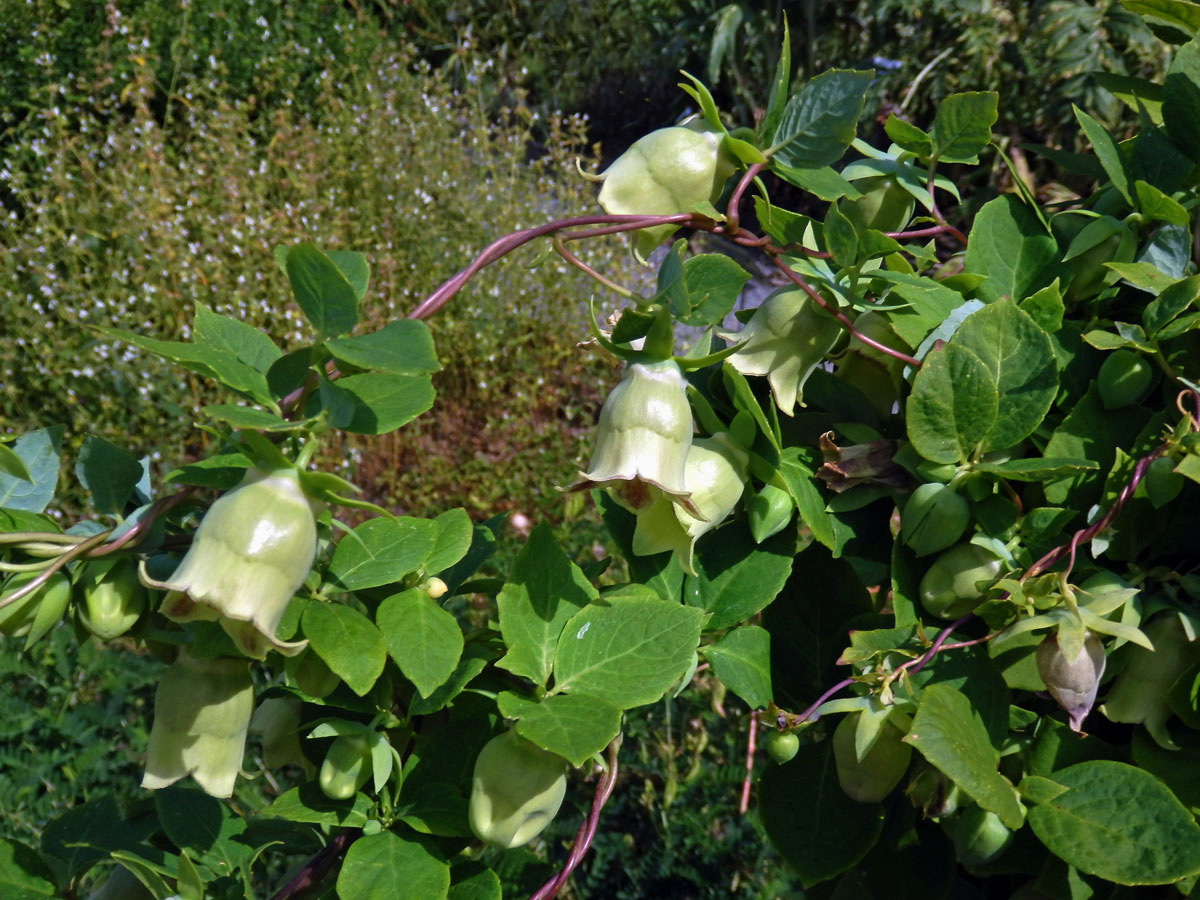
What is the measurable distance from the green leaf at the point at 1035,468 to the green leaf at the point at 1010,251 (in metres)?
0.11

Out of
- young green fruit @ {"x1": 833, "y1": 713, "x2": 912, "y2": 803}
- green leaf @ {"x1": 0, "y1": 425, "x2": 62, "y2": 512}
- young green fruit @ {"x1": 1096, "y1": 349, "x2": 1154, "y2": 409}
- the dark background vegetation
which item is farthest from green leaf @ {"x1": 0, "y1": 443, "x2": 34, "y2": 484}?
the dark background vegetation

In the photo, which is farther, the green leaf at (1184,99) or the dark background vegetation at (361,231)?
the dark background vegetation at (361,231)

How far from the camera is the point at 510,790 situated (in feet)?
1.31

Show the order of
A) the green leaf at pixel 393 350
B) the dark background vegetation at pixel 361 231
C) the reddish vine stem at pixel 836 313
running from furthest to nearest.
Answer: the dark background vegetation at pixel 361 231 < the reddish vine stem at pixel 836 313 < the green leaf at pixel 393 350

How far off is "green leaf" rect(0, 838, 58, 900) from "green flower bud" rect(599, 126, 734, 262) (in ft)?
1.34

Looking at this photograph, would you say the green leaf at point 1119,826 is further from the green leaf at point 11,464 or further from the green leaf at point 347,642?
the green leaf at point 11,464

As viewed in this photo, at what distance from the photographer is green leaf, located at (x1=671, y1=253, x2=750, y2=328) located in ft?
1.38

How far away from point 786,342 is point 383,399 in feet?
0.61

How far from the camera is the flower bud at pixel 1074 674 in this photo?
38cm

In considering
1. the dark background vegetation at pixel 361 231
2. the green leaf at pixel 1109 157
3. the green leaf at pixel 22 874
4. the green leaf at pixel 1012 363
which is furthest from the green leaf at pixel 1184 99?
the dark background vegetation at pixel 361 231

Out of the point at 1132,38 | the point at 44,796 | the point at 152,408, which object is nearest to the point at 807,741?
the point at 44,796

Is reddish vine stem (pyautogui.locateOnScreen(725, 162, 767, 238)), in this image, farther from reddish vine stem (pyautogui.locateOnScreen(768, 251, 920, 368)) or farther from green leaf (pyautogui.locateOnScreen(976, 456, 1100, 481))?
green leaf (pyautogui.locateOnScreen(976, 456, 1100, 481))

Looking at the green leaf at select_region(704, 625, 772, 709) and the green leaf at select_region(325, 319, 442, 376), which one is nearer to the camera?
the green leaf at select_region(325, 319, 442, 376)

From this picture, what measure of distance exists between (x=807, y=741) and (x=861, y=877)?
0.08 metres
